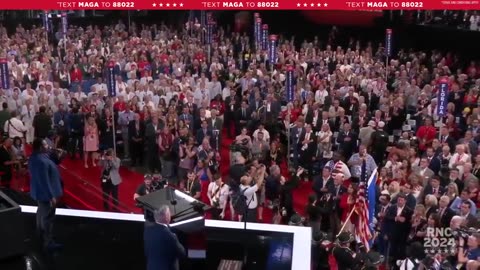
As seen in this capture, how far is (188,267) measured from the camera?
23.1 feet

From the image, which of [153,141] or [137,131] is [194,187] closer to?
[153,141]

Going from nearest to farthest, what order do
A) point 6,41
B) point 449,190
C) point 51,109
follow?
point 449,190, point 51,109, point 6,41

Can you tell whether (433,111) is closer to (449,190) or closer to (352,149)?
(352,149)

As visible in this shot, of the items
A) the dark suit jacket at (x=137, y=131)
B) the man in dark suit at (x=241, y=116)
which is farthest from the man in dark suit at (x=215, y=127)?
the dark suit jacket at (x=137, y=131)

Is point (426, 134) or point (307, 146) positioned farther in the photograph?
point (307, 146)

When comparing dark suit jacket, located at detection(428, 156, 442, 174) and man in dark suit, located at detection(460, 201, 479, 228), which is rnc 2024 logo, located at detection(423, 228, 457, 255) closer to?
man in dark suit, located at detection(460, 201, 479, 228)

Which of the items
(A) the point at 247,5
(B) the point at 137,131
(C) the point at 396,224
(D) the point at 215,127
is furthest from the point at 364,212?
(B) the point at 137,131

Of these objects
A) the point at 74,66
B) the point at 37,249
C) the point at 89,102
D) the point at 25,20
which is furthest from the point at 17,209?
the point at 25,20

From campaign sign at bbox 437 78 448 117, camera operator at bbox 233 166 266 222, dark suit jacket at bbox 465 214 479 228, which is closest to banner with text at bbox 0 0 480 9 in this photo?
campaign sign at bbox 437 78 448 117

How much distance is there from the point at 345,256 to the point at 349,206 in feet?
6.63

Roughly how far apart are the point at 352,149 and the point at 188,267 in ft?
24.0

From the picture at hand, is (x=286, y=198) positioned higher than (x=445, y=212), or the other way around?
(x=445, y=212)

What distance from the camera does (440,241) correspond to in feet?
31.0

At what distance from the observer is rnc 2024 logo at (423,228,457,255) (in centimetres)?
930
